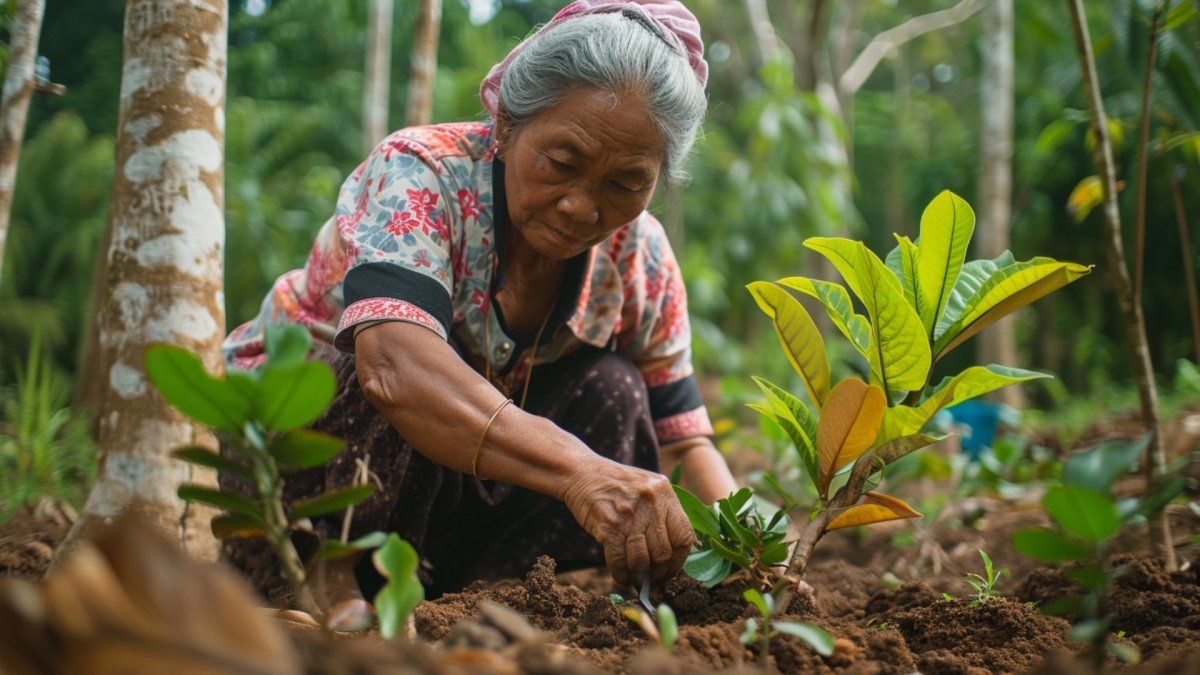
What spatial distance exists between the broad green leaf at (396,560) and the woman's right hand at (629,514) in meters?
0.48

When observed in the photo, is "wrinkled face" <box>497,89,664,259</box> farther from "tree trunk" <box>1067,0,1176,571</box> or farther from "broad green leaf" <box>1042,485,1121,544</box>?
"broad green leaf" <box>1042,485,1121,544</box>

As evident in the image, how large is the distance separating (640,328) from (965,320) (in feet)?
3.08

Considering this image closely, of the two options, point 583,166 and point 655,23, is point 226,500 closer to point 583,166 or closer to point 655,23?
point 583,166

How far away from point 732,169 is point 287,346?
285 inches

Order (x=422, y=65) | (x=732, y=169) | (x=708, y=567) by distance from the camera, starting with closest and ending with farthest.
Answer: (x=708, y=567) → (x=422, y=65) → (x=732, y=169)

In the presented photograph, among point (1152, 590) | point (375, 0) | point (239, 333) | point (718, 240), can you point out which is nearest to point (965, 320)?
point (1152, 590)

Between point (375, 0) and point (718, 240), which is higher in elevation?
point (375, 0)

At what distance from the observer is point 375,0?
511 centimetres

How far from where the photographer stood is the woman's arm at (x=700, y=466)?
202 centimetres

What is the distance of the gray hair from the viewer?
1.61m

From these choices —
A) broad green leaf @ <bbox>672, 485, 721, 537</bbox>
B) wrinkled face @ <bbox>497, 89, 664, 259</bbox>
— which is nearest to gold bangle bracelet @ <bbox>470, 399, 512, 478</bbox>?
broad green leaf @ <bbox>672, 485, 721, 537</bbox>

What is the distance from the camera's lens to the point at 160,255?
1701 mm

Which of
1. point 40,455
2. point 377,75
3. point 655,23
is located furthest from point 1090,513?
point 377,75

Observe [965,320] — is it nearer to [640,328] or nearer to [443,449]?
[443,449]
